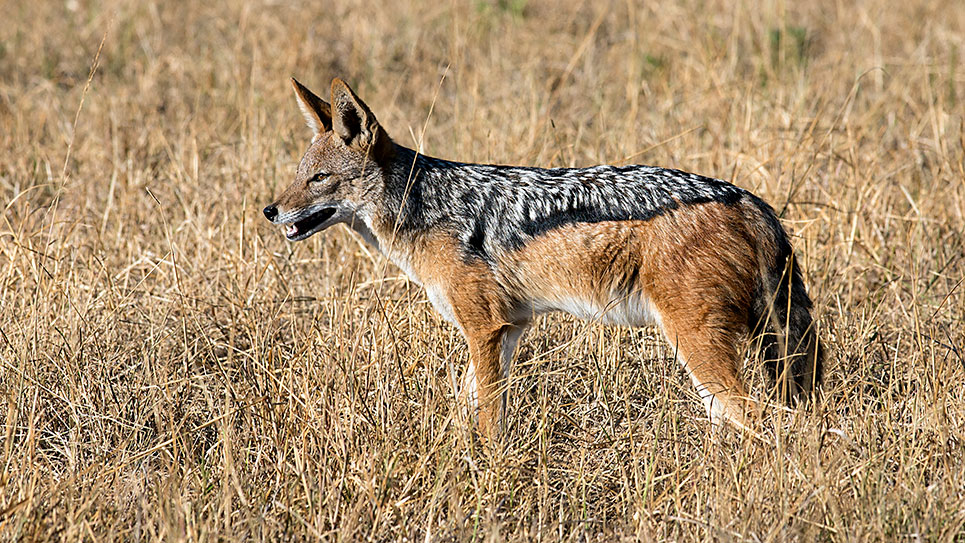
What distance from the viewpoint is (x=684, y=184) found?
470 centimetres

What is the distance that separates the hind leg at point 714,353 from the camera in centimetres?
445

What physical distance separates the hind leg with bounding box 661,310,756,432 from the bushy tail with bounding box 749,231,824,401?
5.8 inches

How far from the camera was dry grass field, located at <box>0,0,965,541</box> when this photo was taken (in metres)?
3.92

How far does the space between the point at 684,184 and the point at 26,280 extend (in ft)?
11.3

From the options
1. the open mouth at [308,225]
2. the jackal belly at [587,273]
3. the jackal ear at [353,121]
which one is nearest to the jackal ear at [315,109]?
the jackal ear at [353,121]

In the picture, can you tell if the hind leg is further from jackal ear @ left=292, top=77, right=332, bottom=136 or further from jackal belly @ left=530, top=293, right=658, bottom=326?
jackal ear @ left=292, top=77, right=332, bottom=136

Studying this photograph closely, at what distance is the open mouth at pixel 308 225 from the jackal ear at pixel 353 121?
0.35 meters

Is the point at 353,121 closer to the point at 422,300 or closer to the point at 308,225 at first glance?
the point at 308,225

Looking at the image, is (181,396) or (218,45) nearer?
(181,396)

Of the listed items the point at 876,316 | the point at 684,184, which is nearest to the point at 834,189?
the point at 876,316

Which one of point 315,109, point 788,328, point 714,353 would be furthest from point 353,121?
point 788,328

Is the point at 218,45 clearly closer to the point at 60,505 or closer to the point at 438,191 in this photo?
the point at 438,191

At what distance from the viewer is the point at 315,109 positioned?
4.93m

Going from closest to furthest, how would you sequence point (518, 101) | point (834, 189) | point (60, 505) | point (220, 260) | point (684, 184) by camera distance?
Result: point (60, 505) → point (684, 184) → point (220, 260) → point (834, 189) → point (518, 101)
